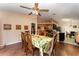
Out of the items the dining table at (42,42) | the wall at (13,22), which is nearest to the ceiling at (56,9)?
the wall at (13,22)

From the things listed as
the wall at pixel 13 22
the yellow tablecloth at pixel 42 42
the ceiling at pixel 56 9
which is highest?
the ceiling at pixel 56 9

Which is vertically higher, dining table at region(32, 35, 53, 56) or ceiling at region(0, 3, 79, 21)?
ceiling at region(0, 3, 79, 21)

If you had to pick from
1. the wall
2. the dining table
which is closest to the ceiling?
the wall

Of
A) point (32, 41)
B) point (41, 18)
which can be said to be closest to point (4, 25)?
point (41, 18)

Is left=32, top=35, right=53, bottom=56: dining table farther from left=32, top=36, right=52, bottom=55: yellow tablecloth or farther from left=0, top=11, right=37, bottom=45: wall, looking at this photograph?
left=0, top=11, right=37, bottom=45: wall

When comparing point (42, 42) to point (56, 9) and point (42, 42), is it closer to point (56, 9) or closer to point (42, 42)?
point (42, 42)

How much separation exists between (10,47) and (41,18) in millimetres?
882

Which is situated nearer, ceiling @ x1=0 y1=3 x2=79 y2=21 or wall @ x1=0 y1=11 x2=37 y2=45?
ceiling @ x1=0 y1=3 x2=79 y2=21

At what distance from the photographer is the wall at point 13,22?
2.30m

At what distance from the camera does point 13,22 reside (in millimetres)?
2385

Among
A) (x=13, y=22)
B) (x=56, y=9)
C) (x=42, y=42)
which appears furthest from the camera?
(x=42, y=42)

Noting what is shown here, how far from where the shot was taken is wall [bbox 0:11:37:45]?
2.30 meters

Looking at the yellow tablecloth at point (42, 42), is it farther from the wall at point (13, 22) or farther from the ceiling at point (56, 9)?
the ceiling at point (56, 9)

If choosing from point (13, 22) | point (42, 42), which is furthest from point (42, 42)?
point (13, 22)
